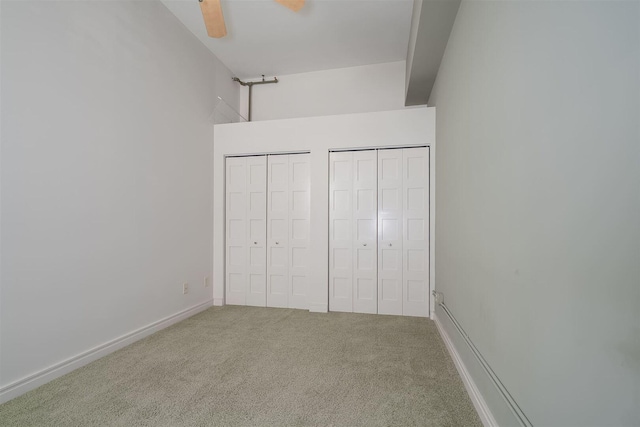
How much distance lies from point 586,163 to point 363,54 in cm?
343

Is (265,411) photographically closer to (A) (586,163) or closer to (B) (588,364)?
(B) (588,364)

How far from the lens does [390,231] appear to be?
3346mm

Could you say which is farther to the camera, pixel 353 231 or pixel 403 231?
pixel 353 231

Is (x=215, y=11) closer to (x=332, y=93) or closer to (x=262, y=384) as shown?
(x=332, y=93)

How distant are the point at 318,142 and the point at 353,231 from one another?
3.70 ft

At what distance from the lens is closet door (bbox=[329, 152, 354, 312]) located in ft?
11.3

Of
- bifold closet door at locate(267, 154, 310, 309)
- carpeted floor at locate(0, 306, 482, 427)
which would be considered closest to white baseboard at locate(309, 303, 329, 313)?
bifold closet door at locate(267, 154, 310, 309)

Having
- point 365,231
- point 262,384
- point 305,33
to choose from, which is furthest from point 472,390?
point 305,33

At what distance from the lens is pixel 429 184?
3.24 meters

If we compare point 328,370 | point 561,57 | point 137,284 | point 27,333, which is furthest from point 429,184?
point 27,333

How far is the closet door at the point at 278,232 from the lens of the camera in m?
3.63

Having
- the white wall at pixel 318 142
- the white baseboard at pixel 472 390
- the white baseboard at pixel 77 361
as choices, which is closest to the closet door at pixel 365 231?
the white wall at pixel 318 142

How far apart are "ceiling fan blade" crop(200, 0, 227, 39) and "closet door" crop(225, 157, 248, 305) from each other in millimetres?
1568

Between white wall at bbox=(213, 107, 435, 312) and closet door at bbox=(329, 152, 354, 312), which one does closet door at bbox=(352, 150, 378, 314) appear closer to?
closet door at bbox=(329, 152, 354, 312)
